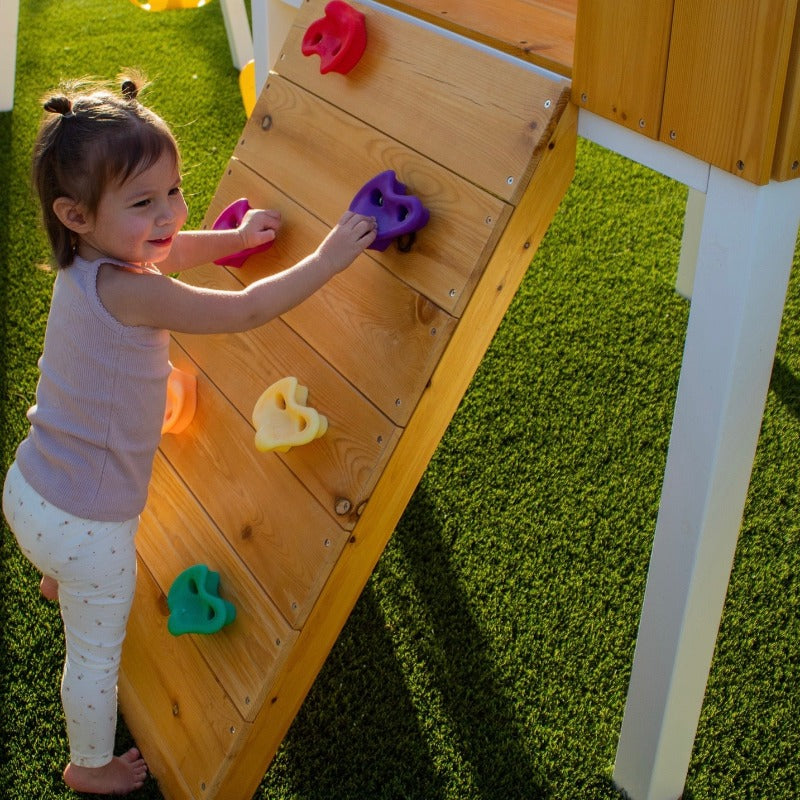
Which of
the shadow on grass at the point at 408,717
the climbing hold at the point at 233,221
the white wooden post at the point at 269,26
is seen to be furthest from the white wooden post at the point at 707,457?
the white wooden post at the point at 269,26

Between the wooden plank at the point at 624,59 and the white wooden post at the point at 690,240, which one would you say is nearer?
the wooden plank at the point at 624,59

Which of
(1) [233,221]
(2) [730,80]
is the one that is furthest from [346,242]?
(2) [730,80]

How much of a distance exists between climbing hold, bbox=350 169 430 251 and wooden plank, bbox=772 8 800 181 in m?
0.59

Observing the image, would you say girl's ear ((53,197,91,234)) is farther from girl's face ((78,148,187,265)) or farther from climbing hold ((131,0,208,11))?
climbing hold ((131,0,208,11))

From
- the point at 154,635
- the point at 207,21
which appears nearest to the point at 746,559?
the point at 154,635

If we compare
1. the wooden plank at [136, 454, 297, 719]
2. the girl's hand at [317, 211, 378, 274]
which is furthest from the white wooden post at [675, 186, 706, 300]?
the wooden plank at [136, 454, 297, 719]

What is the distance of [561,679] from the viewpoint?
195 centimetres

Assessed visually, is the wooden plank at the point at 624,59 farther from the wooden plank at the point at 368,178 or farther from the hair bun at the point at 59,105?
the hair bun at the point at 59,105

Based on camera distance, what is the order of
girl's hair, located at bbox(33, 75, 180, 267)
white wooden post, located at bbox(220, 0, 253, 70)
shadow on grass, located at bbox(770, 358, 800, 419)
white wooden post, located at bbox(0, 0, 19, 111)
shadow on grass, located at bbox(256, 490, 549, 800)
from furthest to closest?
white wooden post, located at bbox(220, 0, 253, 70) → white wooden post, located at bbox(0, 0, 19, 111) → shadow on grass, located at bbox(770, 358, 800, 419) → shadow on grass, located at bbox(256, 490, 549, 800) → girl's hair, located at bbox(33, 75, 180, 267)

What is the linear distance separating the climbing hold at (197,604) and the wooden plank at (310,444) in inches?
3.2

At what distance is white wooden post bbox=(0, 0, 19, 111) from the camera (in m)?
3.84

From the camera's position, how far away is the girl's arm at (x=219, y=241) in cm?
184

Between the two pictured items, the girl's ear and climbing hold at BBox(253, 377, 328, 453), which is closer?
the girl's ear

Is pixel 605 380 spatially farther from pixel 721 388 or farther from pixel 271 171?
pixel 721 388
